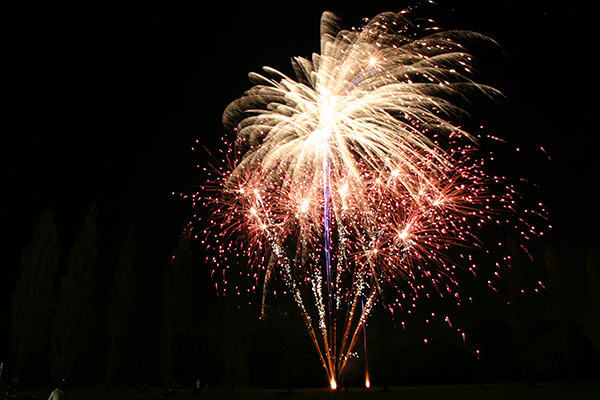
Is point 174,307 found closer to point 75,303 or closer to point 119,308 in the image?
point 119,308

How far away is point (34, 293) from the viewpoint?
24.1m

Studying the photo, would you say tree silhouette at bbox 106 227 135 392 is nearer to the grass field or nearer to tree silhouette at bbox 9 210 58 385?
the grass field

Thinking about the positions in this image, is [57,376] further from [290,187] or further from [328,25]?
[328,25]

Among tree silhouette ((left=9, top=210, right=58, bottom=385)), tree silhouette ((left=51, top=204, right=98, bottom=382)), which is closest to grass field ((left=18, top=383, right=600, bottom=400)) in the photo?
tree silhouette ((left=51, top=204, right=98, bottom=382))

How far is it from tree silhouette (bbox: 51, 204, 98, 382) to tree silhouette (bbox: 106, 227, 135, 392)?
2539mm

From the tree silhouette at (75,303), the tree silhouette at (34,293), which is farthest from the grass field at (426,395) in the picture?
the tree silhouette at (34,293)

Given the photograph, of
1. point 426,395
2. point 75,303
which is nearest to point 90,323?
point 75,303

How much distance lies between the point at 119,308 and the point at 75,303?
3.72 metres

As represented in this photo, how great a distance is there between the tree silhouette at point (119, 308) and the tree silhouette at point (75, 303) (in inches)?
100.0

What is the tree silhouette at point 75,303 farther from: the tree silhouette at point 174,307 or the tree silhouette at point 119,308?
the tree silhouette at point 174,307

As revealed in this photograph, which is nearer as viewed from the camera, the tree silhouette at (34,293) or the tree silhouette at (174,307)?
the tree silhouette at (34,293)

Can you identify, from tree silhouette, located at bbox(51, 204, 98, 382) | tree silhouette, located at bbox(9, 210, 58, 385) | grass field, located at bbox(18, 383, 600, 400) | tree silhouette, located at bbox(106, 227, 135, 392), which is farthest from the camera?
tree silhouette, located at bbox(106, 227, 135, 392)

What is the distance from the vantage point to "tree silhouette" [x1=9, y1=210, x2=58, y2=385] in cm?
2338

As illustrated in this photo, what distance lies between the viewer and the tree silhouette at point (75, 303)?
25.2 metres
